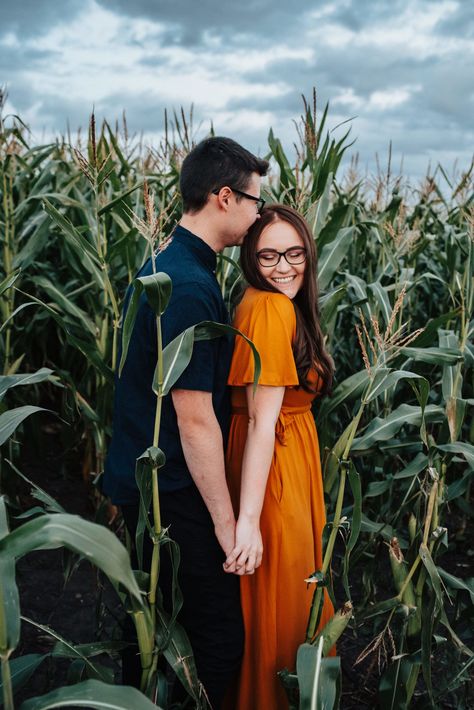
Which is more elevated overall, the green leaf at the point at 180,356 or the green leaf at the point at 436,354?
the green leaf at the point at 180,356

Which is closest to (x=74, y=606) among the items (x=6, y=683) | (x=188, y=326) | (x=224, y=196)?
(x=188, y=326)

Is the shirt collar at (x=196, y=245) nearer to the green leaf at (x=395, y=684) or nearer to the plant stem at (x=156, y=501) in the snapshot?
the plant stem at (x=156, y=501)

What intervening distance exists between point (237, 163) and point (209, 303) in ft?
1.44

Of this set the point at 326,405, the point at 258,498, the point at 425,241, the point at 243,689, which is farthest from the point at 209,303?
the point at 425,241

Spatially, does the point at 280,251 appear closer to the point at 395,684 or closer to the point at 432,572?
the point at 432,572

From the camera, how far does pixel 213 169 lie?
1904 mm

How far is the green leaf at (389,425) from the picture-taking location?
7.70ft

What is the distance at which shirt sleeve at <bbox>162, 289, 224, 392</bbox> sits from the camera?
176 cm

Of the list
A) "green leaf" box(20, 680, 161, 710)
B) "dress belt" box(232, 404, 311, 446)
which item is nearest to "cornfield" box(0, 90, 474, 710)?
"green leaf" box(20, 680, 161, 710)

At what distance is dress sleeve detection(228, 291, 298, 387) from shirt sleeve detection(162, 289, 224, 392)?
154 millimetres

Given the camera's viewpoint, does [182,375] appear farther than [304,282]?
No

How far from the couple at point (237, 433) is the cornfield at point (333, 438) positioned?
123 millimetres

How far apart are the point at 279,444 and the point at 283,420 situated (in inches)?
3.1

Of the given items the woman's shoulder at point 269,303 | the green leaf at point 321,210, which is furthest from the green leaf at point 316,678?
the green leaf at point 321,210
